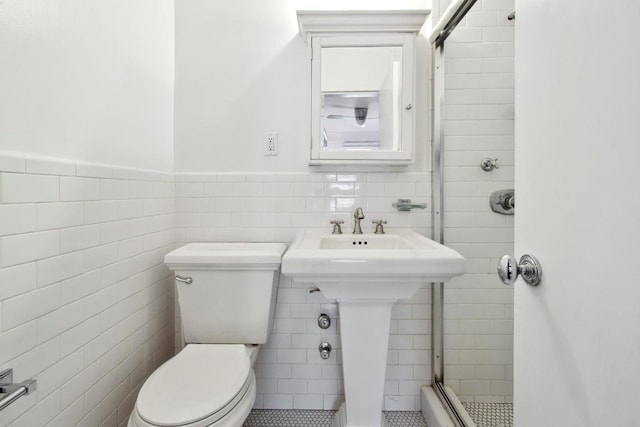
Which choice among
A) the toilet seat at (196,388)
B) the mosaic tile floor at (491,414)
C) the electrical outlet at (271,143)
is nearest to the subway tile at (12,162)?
the toilet seat at (196,388)

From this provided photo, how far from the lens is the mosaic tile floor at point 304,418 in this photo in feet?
4.64

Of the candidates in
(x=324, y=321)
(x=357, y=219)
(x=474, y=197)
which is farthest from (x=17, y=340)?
(x=474, y=197)

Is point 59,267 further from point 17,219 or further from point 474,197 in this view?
point 474,197

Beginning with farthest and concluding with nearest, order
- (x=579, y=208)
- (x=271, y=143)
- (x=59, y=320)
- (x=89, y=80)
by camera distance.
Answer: (x=271, y=143) < (x=89, y=80) < (x=59, y=320) < (x=579, y=208)

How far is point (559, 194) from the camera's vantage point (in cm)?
53

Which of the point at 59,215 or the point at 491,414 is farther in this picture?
the point at 491,414

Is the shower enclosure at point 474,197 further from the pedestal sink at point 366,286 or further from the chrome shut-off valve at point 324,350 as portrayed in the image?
the chrome shut-off valve at point 324,350

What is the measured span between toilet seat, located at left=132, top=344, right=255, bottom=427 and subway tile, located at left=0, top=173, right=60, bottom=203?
61 centimetres

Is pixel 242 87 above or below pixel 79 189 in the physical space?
above

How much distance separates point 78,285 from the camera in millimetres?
963

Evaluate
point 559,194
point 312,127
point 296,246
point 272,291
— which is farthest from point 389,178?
point 559,194

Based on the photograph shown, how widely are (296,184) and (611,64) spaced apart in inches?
47.0

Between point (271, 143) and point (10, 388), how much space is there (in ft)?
3.84

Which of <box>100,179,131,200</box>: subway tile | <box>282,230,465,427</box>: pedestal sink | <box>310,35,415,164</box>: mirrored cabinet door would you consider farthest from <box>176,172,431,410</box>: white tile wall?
<box>100,179,131,200</box>: subway tile
